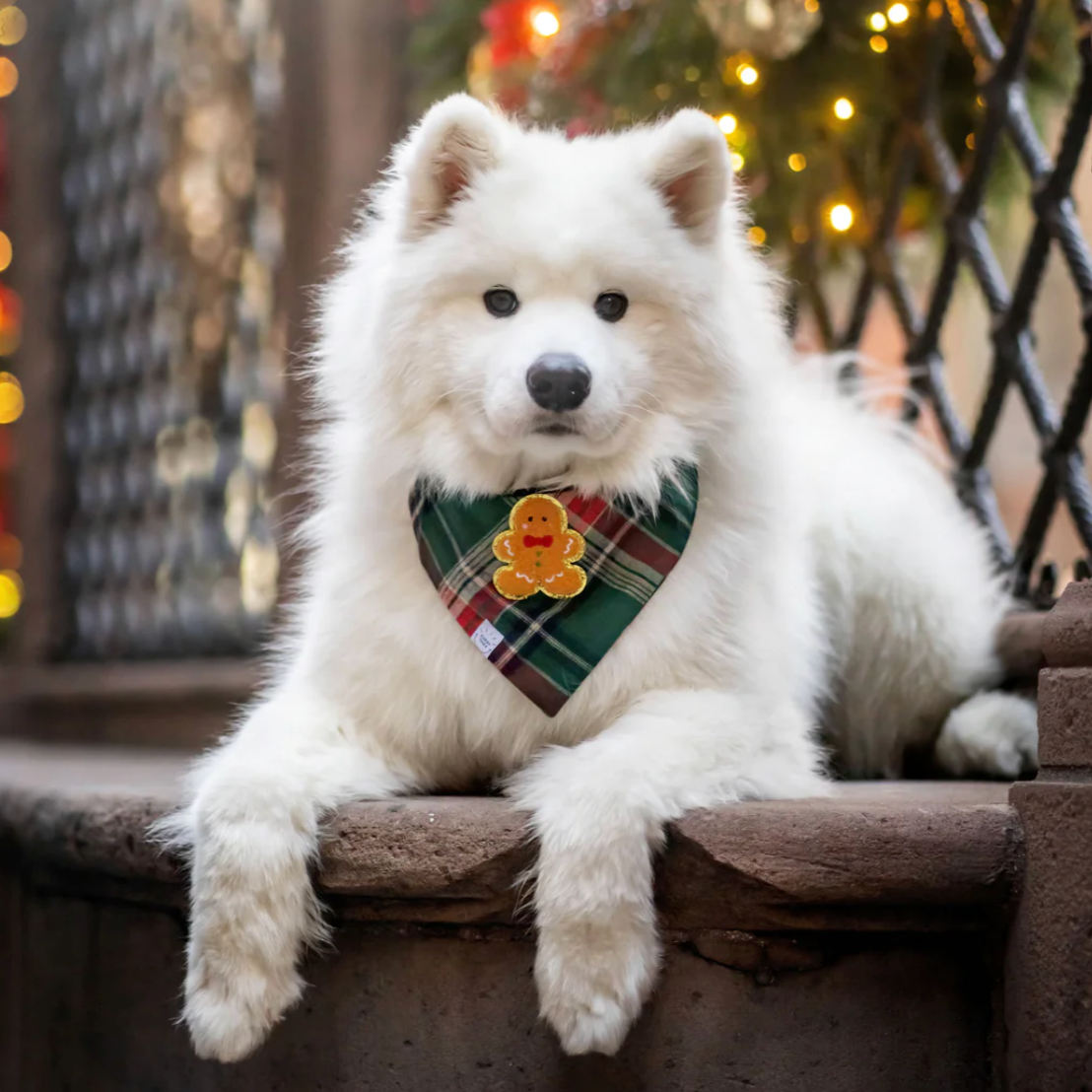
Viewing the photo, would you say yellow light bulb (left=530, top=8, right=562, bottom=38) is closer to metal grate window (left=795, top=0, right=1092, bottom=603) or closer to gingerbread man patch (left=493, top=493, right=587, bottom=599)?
metal grate window (left=795, top=0, right=1092, bottom=603)

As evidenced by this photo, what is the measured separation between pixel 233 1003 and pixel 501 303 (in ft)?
3.11

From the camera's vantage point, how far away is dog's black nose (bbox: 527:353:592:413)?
62.6 inches

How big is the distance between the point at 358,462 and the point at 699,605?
543mm

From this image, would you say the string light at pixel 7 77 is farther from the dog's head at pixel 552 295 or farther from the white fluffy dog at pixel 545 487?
the dog's head at pixel 552 295

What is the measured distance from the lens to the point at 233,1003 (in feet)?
5.19

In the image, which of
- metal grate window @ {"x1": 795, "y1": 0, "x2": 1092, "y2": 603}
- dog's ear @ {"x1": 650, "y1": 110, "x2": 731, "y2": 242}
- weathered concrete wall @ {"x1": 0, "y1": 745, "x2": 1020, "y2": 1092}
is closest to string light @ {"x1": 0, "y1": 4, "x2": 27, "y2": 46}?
A: metal grate window @ {"x1": 795, "y1": 0, "x2": 1092, "y2": 603}

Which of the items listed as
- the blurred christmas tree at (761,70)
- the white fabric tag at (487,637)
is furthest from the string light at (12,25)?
the white fabric tag at (487,637)

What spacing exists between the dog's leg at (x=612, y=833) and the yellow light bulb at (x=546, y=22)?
168 centimetres

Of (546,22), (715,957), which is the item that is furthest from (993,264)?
(715,957)

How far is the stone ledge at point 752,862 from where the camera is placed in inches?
62.9

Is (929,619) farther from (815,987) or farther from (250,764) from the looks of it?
(250,764)

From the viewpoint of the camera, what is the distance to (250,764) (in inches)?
66.8

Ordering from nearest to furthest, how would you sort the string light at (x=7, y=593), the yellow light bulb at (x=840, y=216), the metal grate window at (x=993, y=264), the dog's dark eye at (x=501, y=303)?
Result: 1. the dog's dark eye at (x=501, y=303)
2. the metal grate window at (x=993, y=264)
3. the yellow light bulb at (x=840, y=216)
4. the string light at (x=7, y=593)

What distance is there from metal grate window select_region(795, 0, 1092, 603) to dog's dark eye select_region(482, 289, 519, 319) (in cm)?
116
